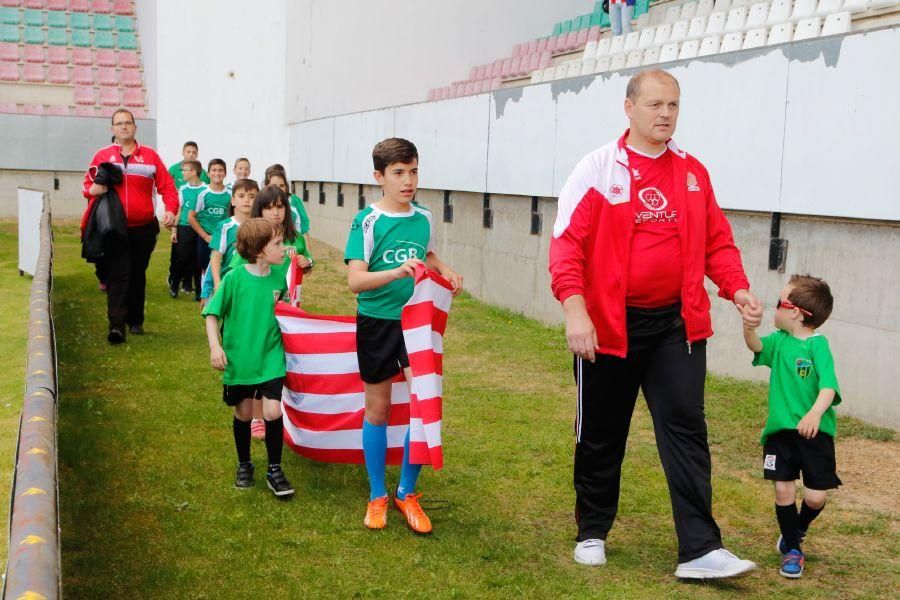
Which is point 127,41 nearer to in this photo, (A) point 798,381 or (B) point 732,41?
(B) point 732,41

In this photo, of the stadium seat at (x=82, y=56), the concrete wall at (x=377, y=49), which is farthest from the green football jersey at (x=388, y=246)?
the stadium seat at (x=82, y=56)

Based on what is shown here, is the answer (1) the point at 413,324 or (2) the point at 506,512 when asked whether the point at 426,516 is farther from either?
(1) the point at 413,324

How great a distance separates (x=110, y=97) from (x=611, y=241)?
1106 inches

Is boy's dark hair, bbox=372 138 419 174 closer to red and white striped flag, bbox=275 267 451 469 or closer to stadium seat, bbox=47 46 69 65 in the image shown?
red and white striped flag, bbox=275 267 451 469

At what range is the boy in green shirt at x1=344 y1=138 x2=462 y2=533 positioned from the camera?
496cm

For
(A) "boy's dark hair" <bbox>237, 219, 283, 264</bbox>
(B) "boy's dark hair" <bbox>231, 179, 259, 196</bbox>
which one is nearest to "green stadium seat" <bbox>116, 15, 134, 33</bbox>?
(B) "boy's dark hair" <bbox>231, 179, 259, 196</bbox>

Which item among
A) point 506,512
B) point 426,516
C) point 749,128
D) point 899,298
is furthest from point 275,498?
point 749,128

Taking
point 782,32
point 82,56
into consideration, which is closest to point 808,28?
point 782,32

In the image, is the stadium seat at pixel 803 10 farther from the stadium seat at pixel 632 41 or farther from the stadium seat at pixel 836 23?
the stadium seat at pixel 632 41

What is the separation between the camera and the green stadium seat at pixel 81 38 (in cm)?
3138

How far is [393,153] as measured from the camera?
4.92 metres

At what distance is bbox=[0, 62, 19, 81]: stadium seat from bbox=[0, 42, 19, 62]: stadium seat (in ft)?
0.67

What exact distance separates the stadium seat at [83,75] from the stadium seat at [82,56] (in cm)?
28

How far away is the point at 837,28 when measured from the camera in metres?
10.7
